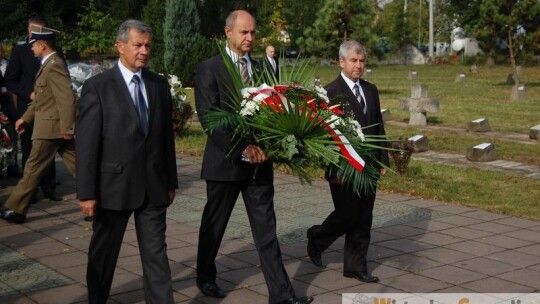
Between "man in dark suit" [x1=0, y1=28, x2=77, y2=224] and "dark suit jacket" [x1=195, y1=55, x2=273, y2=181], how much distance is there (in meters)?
2.93

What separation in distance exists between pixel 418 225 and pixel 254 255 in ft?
7.19

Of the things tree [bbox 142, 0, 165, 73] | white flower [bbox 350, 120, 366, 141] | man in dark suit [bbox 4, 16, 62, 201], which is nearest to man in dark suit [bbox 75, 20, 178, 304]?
white flower [bbox 350, 120, 366, 141]

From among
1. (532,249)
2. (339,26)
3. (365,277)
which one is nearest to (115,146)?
(365,277)

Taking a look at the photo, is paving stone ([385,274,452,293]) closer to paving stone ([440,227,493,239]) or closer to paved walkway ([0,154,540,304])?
paved walkway ([0,154,540,304])

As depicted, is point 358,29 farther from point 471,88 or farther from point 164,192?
point 164,192

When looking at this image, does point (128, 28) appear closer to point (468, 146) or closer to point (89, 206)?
point (89, 206)

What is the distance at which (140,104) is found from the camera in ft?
17.1

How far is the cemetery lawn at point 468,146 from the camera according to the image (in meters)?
10.5

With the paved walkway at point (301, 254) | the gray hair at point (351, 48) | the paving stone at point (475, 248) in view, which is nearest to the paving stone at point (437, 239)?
the paved walkway at point (301, 254)

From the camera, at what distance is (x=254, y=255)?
739 cm

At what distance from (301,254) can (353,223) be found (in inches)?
38.6

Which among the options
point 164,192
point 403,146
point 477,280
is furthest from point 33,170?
point 403,146

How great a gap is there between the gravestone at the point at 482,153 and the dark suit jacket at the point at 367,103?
7.55 metres

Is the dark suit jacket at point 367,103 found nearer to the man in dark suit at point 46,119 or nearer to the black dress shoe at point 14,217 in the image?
the man in dark suit at point 46,119
